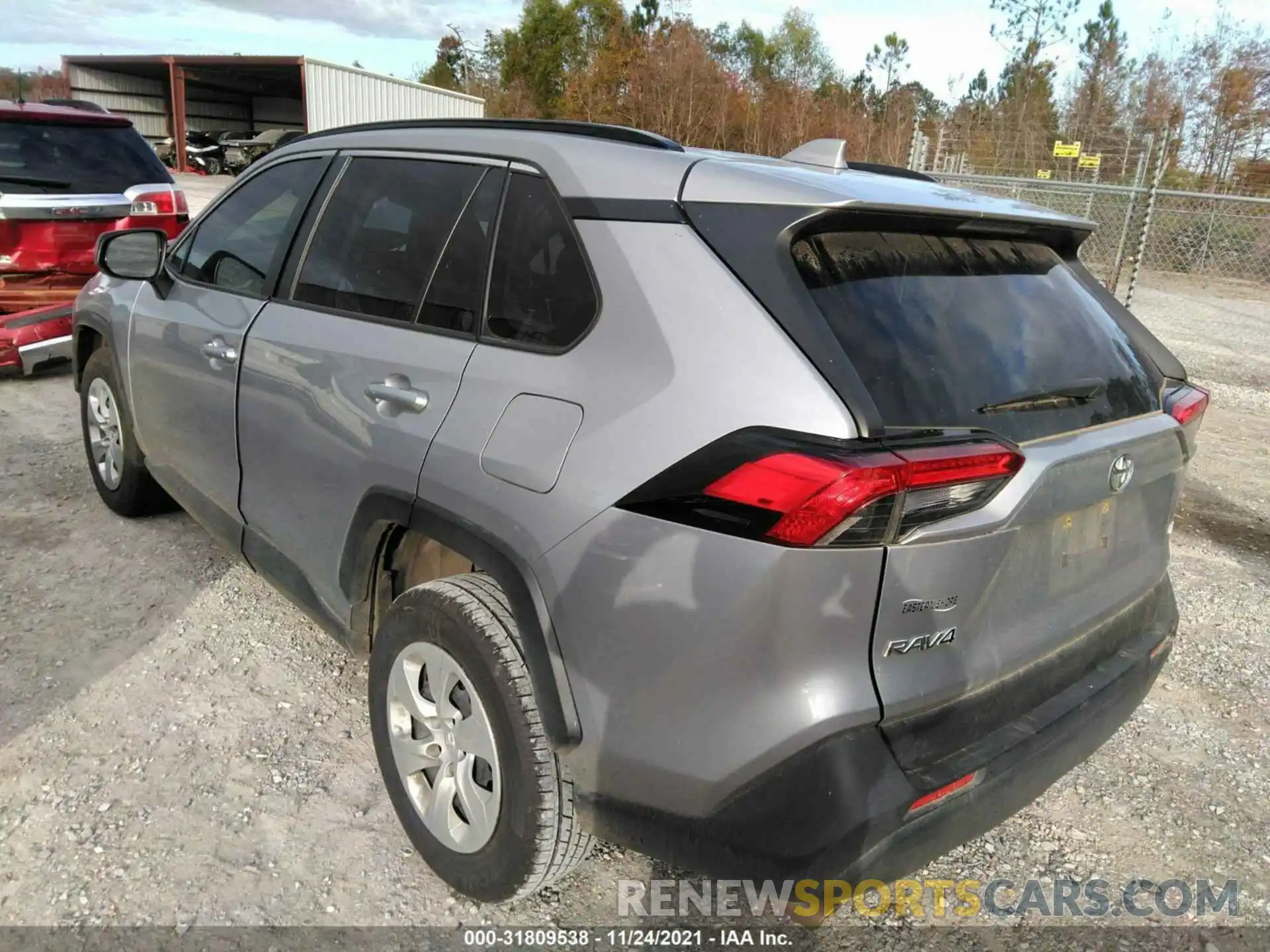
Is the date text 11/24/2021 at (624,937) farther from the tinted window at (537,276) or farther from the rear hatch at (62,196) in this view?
the rear hatch at (62,196)

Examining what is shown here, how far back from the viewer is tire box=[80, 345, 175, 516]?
412 centimetres

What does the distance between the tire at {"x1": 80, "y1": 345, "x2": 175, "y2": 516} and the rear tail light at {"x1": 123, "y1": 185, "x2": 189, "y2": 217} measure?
3.49 m

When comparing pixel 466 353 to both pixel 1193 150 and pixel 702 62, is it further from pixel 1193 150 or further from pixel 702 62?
pixel 702 62

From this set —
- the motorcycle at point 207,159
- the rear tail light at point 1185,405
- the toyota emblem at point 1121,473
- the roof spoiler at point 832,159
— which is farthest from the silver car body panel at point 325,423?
the motorcycle at point 207,159

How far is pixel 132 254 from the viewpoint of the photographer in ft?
12.3

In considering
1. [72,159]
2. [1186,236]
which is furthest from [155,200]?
[1186,236]

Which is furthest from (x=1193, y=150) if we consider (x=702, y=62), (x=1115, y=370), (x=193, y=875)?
(x=193, y=875)

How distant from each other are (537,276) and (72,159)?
266 inches

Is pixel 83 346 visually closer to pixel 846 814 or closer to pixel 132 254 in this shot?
pixel 132 254

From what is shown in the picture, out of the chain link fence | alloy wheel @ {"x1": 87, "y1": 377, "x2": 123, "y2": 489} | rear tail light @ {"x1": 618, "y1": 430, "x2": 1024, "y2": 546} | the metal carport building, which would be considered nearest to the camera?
rear tail light @ {"x1": 618, "y1": 430, "x2": 1024, "y2": 546}

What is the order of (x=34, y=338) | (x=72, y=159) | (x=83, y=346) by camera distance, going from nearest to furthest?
(x=83, y=346) < (x=34, y=338) < (x=72, y=159)

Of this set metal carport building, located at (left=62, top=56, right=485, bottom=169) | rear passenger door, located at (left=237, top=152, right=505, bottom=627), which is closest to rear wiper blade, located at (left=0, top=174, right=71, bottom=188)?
rear passenger door, located at (left=237, top=152, right=505, bottom=627)

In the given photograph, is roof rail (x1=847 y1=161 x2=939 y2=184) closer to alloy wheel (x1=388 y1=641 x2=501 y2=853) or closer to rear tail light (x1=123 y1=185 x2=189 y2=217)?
alloy wheel (x1=388 y1=641 x2=501 y2=853)

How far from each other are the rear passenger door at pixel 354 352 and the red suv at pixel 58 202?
4.69 m
